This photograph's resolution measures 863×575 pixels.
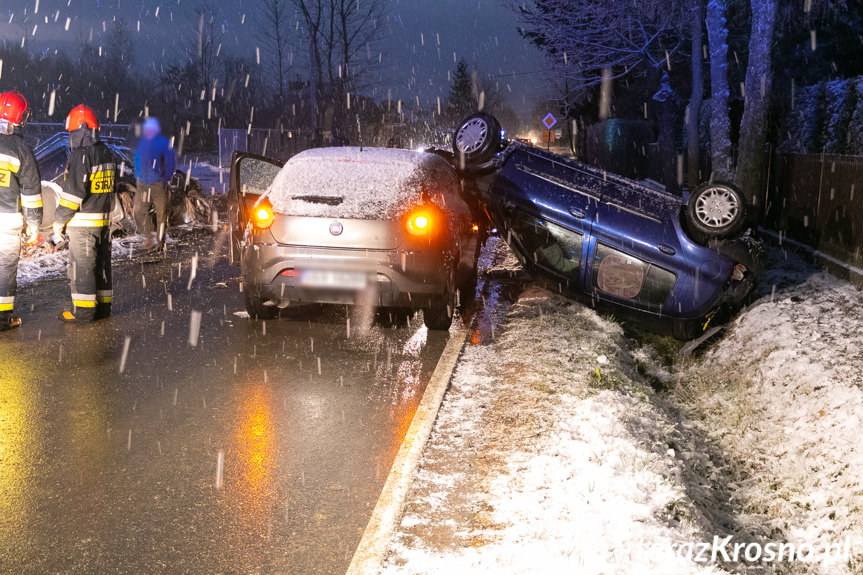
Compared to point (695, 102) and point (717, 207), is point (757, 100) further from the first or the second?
point (695, 102)

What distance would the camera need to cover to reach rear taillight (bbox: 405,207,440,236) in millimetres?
6863

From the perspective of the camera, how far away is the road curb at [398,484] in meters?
3.33

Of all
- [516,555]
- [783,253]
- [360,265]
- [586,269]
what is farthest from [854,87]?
[516,555]

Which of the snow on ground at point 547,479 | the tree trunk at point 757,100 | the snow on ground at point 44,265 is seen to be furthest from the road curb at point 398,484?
the tree trunk at point 757,100

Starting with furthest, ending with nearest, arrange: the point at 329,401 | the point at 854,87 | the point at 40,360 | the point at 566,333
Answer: the point at 854,87 < the point at 566,333 < the point at 40,360 < the point at 329,401

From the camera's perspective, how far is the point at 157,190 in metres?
12.6

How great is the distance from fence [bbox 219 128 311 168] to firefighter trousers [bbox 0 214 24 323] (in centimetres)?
1422

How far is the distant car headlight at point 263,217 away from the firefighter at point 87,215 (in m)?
1.87

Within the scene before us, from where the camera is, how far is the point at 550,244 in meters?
7.71

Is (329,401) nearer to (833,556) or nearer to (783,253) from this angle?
(833,556)

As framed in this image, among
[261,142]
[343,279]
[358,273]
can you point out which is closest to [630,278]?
[358,273]

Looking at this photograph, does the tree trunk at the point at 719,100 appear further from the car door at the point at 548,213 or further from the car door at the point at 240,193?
the car door at the point at 240,193

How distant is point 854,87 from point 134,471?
40.8ft

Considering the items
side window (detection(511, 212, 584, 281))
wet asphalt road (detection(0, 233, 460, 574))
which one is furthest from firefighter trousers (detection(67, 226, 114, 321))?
side window (detection(511, 212, 584, 281))
